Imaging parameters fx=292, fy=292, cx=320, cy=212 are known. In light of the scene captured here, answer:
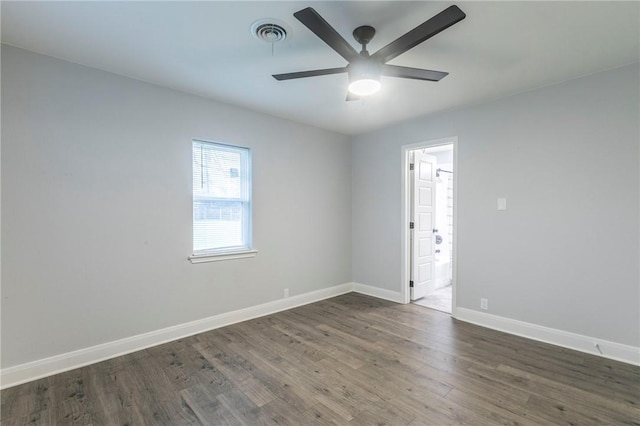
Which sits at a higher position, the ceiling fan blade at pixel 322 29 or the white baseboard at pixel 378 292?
the ceiling fan blade at pixel 322 29

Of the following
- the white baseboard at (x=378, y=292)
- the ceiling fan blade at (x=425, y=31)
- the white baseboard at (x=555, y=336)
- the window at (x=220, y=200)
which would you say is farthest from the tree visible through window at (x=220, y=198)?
the white baseboard at (x=555, y=336)

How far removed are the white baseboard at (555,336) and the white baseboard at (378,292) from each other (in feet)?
2.86

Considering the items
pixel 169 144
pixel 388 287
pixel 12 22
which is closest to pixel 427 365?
pixel 388 287

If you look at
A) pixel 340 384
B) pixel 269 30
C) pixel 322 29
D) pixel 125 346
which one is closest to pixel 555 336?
pixel 340 384

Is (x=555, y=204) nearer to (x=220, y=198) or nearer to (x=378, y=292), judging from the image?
(x=378, y=292)

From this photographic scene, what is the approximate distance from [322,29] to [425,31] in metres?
0.56

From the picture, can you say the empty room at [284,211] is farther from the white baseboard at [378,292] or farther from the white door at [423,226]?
the white door at [423,226]

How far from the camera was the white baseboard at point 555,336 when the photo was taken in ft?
8.25

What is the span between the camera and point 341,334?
124 inches

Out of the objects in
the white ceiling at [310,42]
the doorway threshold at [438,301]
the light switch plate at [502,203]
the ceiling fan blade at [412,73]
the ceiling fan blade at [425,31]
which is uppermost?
the white ceiling at [310,42]

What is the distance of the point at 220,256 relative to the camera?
10.9 feet

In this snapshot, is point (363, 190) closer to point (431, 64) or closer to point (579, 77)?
point (431, 64)

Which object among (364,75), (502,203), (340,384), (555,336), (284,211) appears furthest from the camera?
(284,211)

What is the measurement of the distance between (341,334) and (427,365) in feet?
3.10
